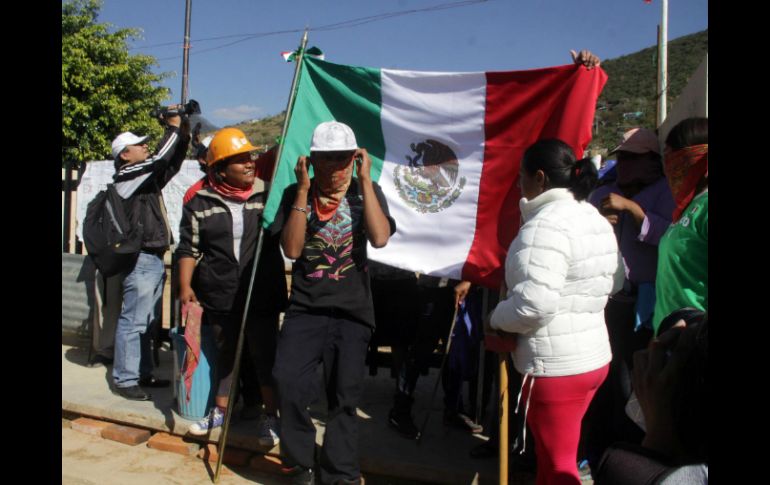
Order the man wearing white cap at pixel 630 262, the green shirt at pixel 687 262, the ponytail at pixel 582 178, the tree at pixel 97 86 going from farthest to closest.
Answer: the tree at pixel 97 86 → the man wearing white cap at pixel 630 262 → the ponytail at pixel 582 178 → the green shirt at pixel 687 262

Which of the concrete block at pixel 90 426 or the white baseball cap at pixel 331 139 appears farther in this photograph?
the concrete block at pixel 90 426

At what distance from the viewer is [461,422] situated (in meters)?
4.76

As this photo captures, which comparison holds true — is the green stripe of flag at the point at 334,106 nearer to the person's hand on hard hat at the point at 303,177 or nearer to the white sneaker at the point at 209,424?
the person's hand on hard hat at the point at 303,177

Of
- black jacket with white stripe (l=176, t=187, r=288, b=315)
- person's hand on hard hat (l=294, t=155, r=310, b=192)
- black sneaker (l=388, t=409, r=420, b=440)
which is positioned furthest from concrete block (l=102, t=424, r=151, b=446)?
person's hand on hard hat (l=294, t=155, r=310, b=192)

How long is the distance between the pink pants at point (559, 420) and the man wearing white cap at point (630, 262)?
772mm

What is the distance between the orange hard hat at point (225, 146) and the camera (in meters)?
4.43

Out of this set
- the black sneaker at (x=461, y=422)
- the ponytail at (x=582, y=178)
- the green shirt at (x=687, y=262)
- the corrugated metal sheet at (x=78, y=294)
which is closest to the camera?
the green shirt at (x=687, y=262)

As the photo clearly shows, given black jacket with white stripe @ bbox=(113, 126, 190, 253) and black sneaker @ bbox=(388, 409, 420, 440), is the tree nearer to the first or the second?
black jacket with white stripe @ bbox=(113, 126, 190, 253)

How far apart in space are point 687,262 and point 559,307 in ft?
1.83

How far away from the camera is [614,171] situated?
4.46 metres

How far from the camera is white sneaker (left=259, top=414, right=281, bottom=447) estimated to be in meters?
4.46

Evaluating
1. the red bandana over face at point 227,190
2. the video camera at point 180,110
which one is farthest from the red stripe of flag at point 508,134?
the video camera at point 180,110
